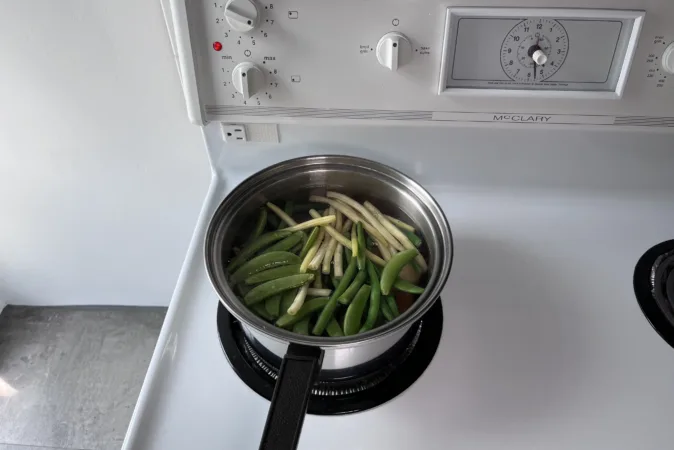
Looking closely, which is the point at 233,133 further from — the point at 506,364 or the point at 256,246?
the point at 506,364

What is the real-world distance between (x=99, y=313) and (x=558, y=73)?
1212mm

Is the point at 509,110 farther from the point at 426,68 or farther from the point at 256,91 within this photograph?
the point at 256,91

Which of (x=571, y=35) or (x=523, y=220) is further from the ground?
(x=571, y=35)

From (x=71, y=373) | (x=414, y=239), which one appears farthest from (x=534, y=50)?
(x=71, y=373)

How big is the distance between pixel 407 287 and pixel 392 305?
3cm

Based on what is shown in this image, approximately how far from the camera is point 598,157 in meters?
0.75

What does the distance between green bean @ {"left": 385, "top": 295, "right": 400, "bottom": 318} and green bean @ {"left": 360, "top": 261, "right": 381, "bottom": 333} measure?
0.5 inches

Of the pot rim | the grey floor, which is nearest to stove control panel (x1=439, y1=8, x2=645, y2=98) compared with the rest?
the pot rim

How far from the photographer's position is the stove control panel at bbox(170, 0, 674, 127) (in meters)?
0.60

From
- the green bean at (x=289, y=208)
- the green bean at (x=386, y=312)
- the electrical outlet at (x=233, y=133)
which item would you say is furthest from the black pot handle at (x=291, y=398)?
the electrical outlet at (x=233, y=133)

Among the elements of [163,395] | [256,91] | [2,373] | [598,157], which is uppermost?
[256,91]

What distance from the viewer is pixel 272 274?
2.12ft

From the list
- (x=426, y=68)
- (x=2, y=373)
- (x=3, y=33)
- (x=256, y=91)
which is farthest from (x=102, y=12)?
(x=2, y=373)

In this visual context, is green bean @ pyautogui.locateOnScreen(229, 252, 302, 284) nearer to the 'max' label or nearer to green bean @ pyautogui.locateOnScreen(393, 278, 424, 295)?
green bean @ pyautogui.locateOnScreen(393, 278, 424, 295)
